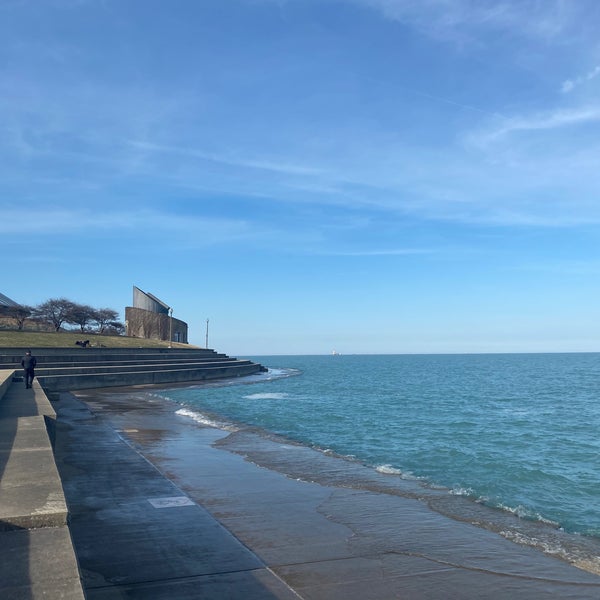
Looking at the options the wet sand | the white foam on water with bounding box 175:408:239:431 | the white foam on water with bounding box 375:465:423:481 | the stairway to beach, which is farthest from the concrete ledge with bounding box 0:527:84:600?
the stairway to beach

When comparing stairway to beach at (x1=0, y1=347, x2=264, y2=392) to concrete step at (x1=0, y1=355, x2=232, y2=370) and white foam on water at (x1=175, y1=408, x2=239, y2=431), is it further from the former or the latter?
white foam on water at (x1=175, y1=408, x2=239, y2=431)

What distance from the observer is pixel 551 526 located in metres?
9.48

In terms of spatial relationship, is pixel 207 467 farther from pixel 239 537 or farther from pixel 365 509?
pixel 239 537

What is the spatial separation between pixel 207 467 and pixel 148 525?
15.3 ft

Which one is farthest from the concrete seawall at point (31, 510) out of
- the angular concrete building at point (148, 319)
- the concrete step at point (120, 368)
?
the angular concrete building at point (148, 319)

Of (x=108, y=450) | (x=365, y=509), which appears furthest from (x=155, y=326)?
(x=365, y=509)

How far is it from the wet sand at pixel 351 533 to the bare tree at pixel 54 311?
47.5 meters

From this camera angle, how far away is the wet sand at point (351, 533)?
609 cm

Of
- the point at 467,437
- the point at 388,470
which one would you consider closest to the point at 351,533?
the point at 388,470

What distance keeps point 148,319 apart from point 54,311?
358 inches

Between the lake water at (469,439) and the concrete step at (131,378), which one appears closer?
the lake water at (469,439)

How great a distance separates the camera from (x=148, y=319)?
61.6 m

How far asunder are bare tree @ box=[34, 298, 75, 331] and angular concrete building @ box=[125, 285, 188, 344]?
6387 millimetres

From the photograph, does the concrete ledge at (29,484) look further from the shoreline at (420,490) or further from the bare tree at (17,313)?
the bare tree at (17,313)
